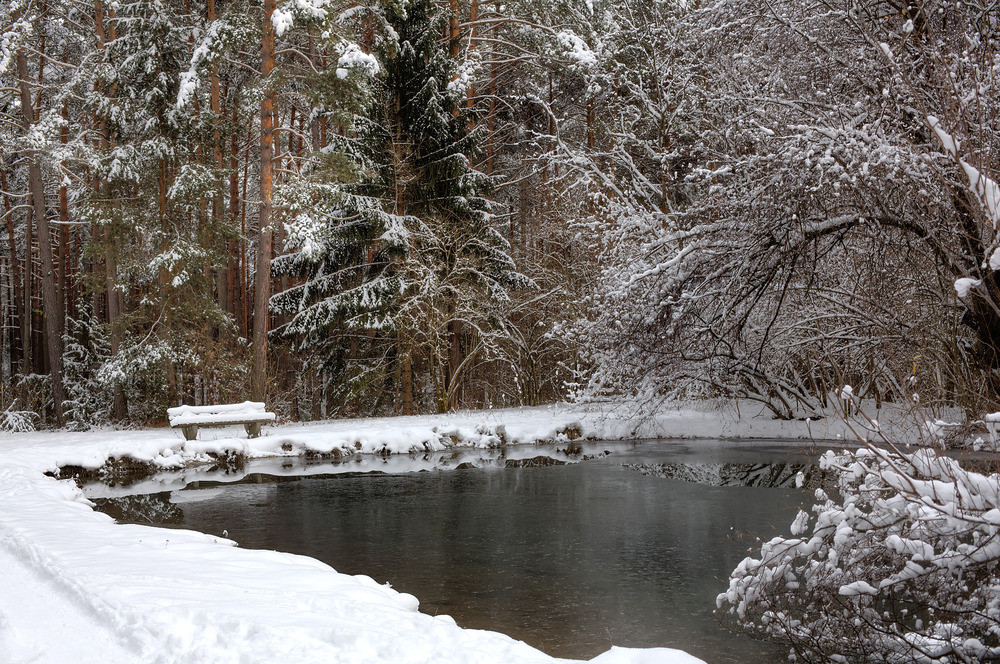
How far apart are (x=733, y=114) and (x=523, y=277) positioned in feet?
26.5

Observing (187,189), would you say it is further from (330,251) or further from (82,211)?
(330,251)

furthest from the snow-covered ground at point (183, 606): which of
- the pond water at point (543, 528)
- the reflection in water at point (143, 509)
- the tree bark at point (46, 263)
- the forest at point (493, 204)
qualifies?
the tree bark at point (46, 263)

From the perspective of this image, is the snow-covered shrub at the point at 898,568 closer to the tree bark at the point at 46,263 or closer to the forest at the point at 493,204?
the forest at the point at 493,204

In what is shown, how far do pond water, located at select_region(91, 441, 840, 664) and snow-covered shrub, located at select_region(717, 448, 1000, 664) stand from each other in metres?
0.49

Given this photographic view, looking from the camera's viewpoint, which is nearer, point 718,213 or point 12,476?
point 12,476

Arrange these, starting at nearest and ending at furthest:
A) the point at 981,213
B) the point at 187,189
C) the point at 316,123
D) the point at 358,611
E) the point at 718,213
→ the point at 358,611 < the point at 981,213 < the point at 718,213 < the point at 187,189 < the point at 316,123

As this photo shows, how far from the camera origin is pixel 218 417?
14.2 m

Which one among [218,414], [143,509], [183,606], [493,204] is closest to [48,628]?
[183,606]

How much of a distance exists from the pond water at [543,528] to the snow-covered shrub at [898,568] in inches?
19.2

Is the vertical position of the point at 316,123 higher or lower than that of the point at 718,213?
higher

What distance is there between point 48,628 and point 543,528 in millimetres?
5783

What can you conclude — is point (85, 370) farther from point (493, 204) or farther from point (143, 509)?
point (143, 509)

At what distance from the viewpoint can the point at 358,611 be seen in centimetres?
502

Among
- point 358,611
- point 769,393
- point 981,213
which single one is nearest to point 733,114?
point 769,393
